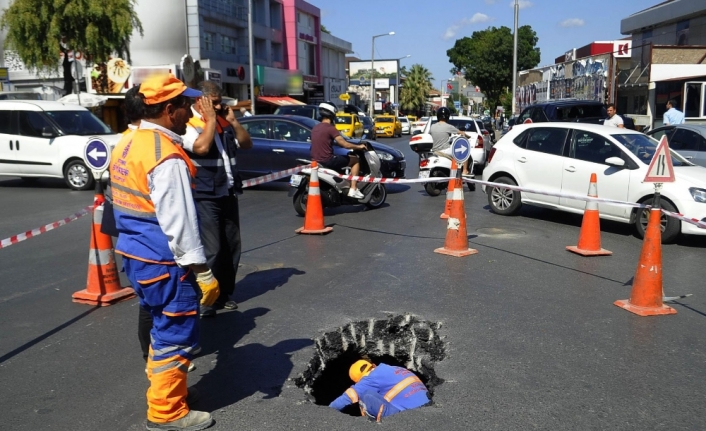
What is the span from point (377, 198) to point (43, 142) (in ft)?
27.4

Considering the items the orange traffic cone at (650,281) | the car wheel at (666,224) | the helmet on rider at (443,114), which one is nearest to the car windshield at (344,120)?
the helmet on rider at (443,114)

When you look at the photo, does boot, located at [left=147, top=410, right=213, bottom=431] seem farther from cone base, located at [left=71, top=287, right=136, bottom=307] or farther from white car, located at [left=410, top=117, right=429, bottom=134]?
white car, located at [left=410, top=117, right=429, bottom=134]

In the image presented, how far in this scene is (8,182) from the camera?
16.8 metres

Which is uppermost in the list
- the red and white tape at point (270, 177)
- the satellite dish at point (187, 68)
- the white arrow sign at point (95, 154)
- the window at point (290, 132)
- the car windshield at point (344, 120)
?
the satellite dish at point (187, 68)

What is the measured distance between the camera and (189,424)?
3.56 metres

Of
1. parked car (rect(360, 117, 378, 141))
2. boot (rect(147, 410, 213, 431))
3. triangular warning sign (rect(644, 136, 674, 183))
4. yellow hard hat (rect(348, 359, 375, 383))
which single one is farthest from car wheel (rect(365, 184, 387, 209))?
parked car (rect(360, 117, 378, 141))

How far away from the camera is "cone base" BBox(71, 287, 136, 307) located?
19.8ft

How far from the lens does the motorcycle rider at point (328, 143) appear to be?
10.3 meters

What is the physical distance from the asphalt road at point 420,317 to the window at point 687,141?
405 centimetres

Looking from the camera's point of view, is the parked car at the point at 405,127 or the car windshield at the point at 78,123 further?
the parked car at the point at 405,127

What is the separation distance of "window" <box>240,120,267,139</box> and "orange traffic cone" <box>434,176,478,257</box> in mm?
7778

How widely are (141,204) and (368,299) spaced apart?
312 cm

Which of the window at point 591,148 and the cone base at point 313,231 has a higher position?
the window at point 591,148

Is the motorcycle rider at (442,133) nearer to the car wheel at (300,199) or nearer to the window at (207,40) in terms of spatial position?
the car wheel at (300,199)
